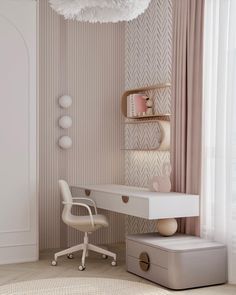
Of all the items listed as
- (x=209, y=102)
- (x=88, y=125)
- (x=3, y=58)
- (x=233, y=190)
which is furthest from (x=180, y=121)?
(x=3, y=58)

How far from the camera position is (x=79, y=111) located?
20.9 feet

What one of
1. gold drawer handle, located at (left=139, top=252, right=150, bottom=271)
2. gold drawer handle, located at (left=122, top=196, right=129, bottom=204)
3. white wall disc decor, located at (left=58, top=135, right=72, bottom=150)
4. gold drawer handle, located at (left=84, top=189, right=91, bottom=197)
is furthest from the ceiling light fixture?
white wall disc decor, located at (left=58, top=135, right=72, bottom=150)

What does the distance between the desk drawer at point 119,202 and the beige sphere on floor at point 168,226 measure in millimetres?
264

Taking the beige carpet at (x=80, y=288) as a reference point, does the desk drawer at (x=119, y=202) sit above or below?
above

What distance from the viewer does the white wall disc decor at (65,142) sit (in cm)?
617

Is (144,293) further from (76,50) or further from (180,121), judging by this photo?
(76,50)

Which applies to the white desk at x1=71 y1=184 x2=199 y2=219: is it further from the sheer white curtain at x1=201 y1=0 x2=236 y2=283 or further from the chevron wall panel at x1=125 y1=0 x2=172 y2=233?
the chevron wall panel at x1=125 y1=0 x2=172 y2=233

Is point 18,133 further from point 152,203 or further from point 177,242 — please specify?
point 177,242

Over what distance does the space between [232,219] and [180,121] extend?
1.12 m

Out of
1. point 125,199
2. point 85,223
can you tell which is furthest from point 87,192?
point 125,199

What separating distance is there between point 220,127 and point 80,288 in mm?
1833

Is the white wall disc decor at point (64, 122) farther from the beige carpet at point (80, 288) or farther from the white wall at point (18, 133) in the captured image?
the beige carpet at point (80, 288)

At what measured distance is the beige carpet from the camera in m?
4.39

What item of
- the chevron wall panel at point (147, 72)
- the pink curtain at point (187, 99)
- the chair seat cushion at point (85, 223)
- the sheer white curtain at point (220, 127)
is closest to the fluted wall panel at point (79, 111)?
the chevron wall panel at point (147, 72)
